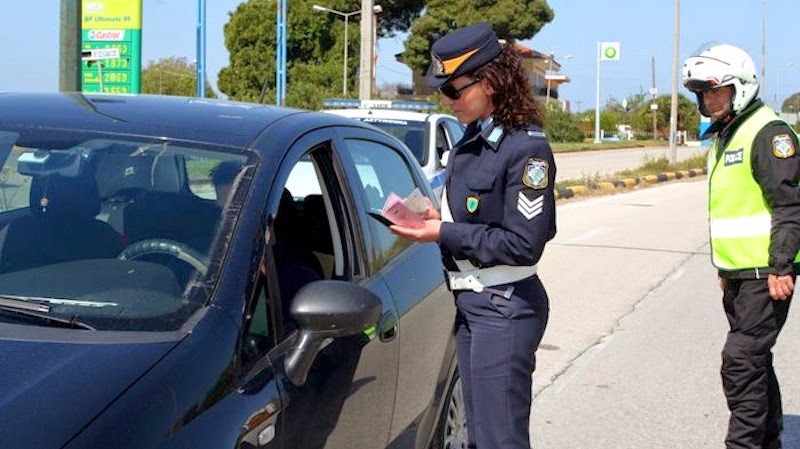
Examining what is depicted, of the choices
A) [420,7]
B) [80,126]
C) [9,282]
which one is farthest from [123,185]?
[420,7]

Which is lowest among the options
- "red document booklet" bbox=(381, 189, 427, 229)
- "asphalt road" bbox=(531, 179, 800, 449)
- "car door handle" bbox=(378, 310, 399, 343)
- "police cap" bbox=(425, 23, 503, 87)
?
"asphalt road" bbox=(531, 179, 800, 449)

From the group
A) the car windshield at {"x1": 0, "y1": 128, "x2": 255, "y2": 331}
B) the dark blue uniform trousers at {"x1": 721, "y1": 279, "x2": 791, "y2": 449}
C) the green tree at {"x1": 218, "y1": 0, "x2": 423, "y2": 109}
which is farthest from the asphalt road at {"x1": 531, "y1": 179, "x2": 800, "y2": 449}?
the green tree at {"x1": 218, "y1": 0, "x2": 423, "y2": 109}

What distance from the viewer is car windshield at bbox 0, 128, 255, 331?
2463mm

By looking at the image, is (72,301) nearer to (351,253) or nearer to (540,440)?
(351,253)

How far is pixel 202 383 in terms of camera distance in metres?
2.14

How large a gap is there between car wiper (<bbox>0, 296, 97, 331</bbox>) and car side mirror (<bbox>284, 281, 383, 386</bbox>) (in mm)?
507

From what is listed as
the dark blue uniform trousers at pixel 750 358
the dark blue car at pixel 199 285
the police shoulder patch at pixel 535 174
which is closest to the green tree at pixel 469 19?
the dark blue uniform trousers at pixel 750 358

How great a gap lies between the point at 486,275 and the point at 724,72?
5.20ft

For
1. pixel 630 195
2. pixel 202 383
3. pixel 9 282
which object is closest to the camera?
pixel 202 383

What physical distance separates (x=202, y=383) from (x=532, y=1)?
58763 mm

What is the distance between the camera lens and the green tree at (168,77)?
70.2 meters

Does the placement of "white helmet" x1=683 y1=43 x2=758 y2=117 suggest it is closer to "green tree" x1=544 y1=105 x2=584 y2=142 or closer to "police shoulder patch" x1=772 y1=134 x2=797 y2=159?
"police shoulder patch" x1=772 y1=134 x2=797 y2=159

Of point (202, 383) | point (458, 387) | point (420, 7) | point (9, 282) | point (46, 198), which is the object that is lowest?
point (458, 387)

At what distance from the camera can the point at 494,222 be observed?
9.70 ft
